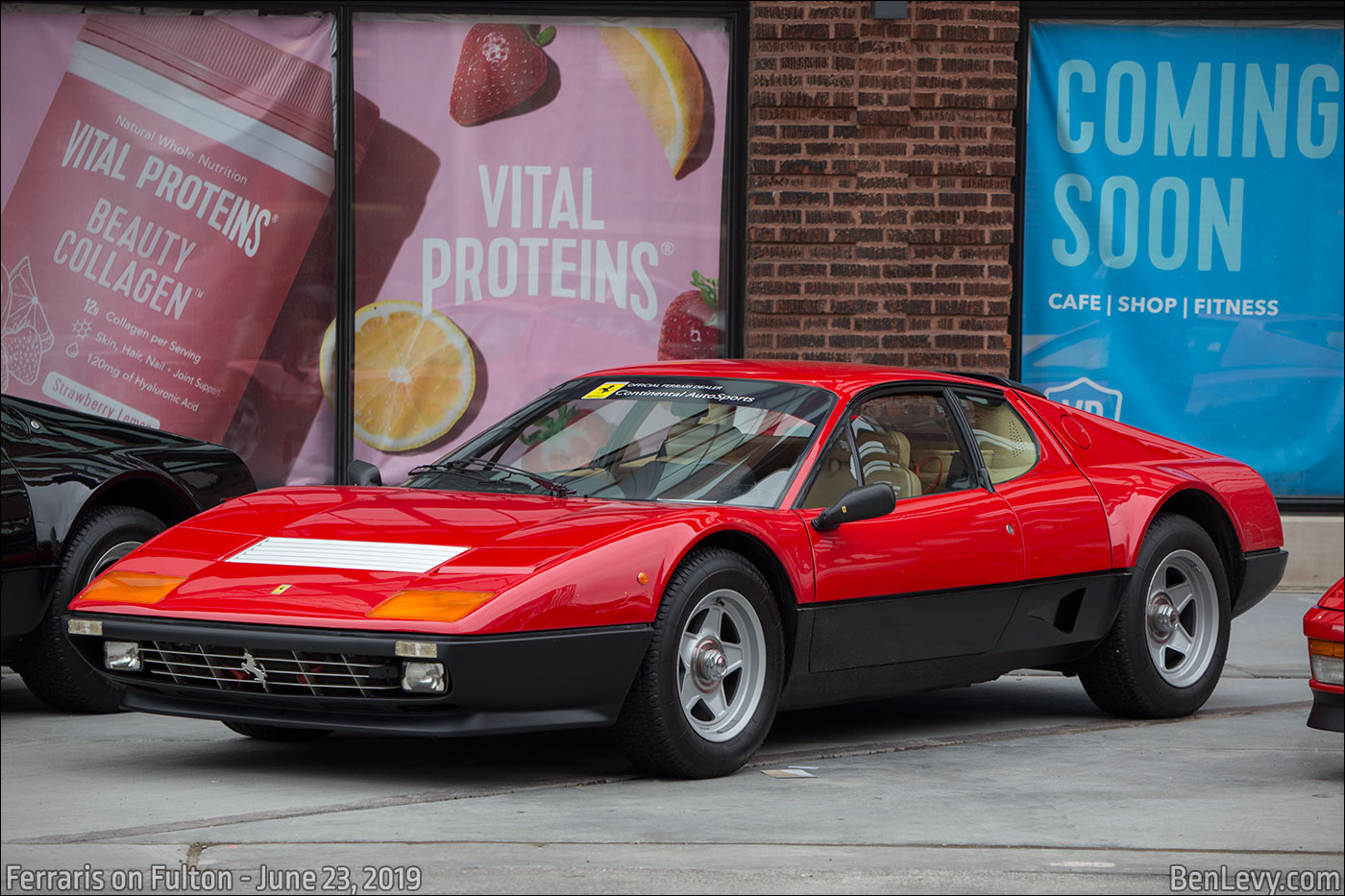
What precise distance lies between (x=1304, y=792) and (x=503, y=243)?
6940 mm

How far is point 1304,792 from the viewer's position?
5688 mm

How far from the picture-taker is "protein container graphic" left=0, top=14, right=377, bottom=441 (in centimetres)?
1143

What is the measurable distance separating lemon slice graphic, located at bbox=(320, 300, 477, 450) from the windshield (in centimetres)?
464

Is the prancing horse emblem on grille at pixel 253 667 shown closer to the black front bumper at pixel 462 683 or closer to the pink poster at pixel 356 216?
the black front bumper at pixel 462 683

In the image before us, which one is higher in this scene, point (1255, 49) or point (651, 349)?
point (1255, 49)

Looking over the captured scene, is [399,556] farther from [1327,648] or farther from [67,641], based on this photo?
[1327,648]

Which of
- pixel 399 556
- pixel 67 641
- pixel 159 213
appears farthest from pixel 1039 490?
pixel 159 213

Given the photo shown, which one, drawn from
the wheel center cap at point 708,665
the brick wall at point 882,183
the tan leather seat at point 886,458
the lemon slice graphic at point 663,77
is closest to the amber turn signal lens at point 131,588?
the wheel center cap at point 708,665

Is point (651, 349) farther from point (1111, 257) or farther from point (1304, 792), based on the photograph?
point (1304, 792)

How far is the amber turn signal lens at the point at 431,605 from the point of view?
5.17m

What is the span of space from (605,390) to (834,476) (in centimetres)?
100

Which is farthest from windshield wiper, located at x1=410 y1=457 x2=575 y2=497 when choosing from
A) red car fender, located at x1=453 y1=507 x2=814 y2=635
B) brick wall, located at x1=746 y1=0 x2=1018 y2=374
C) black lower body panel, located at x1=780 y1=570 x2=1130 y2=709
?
brick wall, located at x1=746 y1=0 x2=1018 y2=374

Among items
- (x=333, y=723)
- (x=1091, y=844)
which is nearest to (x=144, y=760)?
(x=333, y=723)

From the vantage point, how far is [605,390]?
694cm
